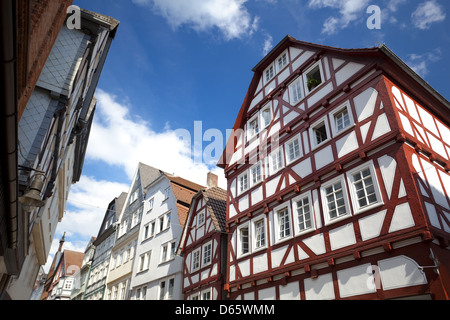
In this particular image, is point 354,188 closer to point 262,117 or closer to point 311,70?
point 311,70

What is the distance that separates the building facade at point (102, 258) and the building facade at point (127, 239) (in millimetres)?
1187

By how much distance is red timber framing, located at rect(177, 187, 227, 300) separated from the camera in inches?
608

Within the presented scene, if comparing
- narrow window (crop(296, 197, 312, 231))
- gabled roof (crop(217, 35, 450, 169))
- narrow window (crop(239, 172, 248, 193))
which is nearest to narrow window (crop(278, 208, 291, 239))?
narrow window (crop(296, 197, 312, 231))

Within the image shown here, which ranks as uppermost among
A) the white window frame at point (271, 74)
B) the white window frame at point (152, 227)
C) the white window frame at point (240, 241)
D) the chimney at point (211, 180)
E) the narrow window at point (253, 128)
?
the white window frame at point (271, 74)

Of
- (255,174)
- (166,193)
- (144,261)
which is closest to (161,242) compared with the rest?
(144,261)

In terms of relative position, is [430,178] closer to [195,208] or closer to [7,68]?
[7,68]

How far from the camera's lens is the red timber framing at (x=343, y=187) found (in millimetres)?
8086

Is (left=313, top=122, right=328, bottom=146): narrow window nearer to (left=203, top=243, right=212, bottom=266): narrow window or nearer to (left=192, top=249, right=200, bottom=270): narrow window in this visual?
(left=203, top=243, right=212, bottom=266): narrow window

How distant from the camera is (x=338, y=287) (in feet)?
29.8

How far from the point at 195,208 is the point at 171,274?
406 centimetres

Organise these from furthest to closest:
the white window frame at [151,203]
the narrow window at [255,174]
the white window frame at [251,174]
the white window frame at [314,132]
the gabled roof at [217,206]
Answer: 1. the white window frame at [151,203]
2. the gabled roof at [217,206]
3. the narrow window at [255,174]
4. the white window frame at [251,174]
5. the white window frame at [314,132]

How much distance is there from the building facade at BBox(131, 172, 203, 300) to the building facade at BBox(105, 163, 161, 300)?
64.1 inches

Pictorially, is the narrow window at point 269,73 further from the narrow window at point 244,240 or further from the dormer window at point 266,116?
the narrow window at point 244,240

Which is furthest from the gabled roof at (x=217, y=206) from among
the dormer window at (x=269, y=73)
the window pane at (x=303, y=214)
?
the dormer window at (x=269, y=73)
